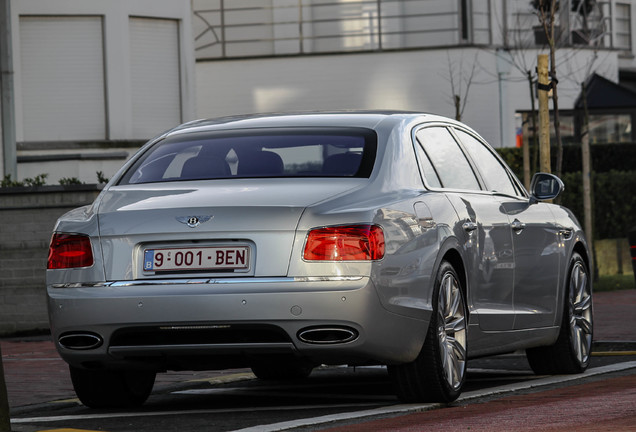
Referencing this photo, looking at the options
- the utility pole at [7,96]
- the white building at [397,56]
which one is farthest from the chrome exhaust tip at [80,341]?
the white building at [397,56]

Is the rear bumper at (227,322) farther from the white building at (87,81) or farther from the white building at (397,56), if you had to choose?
the white building at (397,56)

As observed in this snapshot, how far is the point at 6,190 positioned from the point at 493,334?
834 cm

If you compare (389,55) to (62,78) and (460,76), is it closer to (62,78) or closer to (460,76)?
(460,76)

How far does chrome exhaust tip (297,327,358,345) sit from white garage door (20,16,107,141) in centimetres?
1834

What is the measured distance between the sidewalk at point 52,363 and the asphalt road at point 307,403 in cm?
40

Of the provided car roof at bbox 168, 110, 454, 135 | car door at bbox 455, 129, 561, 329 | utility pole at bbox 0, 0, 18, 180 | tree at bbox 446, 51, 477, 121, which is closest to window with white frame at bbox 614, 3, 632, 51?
tree at bbox 446, 51, 477, 121

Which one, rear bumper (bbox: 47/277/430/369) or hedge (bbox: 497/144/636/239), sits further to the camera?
hedge (bbox: 497/144/636/239)

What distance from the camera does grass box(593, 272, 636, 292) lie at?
21.6 meters

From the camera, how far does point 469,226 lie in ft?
27.6

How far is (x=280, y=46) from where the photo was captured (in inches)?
1494

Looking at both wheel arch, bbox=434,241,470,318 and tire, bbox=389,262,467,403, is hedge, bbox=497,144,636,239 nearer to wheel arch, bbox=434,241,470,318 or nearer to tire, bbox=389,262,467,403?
wheel arch, bbox=434,241,470,318

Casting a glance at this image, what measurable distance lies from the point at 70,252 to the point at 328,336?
1.40 metres

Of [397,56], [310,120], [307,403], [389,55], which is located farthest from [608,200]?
[307,403]

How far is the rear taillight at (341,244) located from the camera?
7215mm
